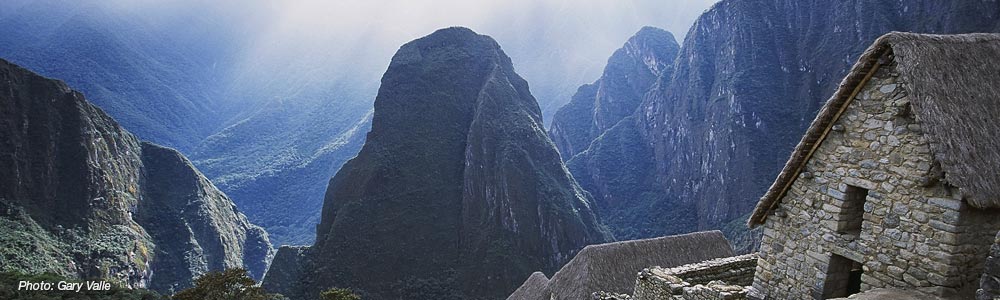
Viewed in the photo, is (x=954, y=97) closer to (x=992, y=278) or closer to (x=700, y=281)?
(x=992, y=278)

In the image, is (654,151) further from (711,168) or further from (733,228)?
(733,228)

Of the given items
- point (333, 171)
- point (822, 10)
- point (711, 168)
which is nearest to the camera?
point (822, 10)

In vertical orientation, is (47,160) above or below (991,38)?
below

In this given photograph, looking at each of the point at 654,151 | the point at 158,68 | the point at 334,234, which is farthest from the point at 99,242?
the point at 158,68

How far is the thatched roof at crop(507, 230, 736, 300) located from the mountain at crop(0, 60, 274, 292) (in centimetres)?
5876

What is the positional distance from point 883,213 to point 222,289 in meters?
21.8

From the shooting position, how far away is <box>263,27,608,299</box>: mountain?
82.0 metres

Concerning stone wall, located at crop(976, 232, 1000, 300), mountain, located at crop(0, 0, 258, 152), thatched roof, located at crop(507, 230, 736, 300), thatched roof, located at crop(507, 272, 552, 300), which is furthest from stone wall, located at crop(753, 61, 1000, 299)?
mountain, located at crop(0, 0, 258, 152)

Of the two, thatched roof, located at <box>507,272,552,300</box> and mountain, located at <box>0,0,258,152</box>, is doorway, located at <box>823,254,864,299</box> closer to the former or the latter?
thatched roof, located at <box>507,272,552,300</box>

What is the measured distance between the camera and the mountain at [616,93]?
16738 cm

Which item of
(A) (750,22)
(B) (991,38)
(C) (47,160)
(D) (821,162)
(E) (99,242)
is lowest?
(E) (99,242)

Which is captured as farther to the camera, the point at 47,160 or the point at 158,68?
the point at 158,68

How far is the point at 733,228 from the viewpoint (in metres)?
91.0

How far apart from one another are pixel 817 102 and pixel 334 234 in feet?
278
